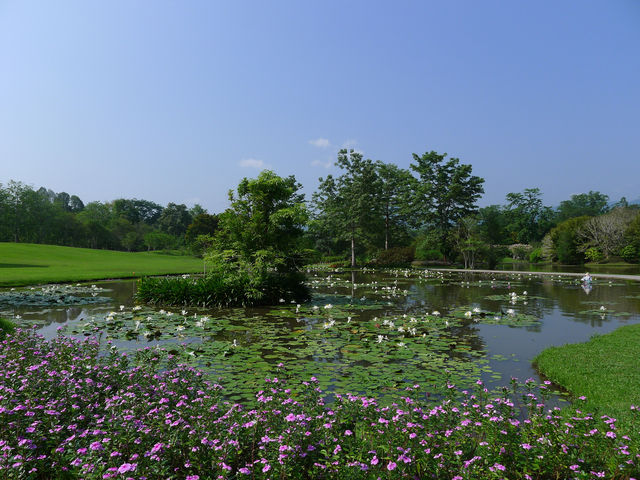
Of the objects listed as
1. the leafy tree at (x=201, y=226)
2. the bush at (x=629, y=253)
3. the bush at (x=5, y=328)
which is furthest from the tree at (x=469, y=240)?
the leafy tree at (x=201, y=226)

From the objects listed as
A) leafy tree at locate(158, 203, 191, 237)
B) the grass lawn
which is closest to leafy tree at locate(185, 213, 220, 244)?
leafy tree at locate(158, 203, 191, 237)

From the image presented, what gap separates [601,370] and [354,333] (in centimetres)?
549

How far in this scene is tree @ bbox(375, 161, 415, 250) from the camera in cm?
4866

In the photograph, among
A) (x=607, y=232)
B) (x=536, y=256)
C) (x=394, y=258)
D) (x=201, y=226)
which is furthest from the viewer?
(x=201, y=226)

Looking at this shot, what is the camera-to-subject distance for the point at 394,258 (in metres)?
44.2

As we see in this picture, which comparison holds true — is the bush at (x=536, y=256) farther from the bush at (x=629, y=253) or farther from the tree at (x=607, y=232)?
the bush at (x=629, y=253)

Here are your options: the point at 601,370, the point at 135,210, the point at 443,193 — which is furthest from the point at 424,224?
the point at 135,210

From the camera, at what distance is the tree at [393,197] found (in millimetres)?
48656

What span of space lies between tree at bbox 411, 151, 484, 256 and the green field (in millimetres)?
28735

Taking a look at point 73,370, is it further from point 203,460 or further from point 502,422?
point 502,422

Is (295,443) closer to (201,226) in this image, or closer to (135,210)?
(201,226)

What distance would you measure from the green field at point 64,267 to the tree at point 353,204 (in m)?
17.5

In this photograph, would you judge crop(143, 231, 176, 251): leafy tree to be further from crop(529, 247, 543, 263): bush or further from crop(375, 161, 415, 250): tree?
crop(529, 247, 543, 263): bush

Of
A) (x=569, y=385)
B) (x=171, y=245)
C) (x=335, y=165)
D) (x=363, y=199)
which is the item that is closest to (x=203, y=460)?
(x=569, y=385)
